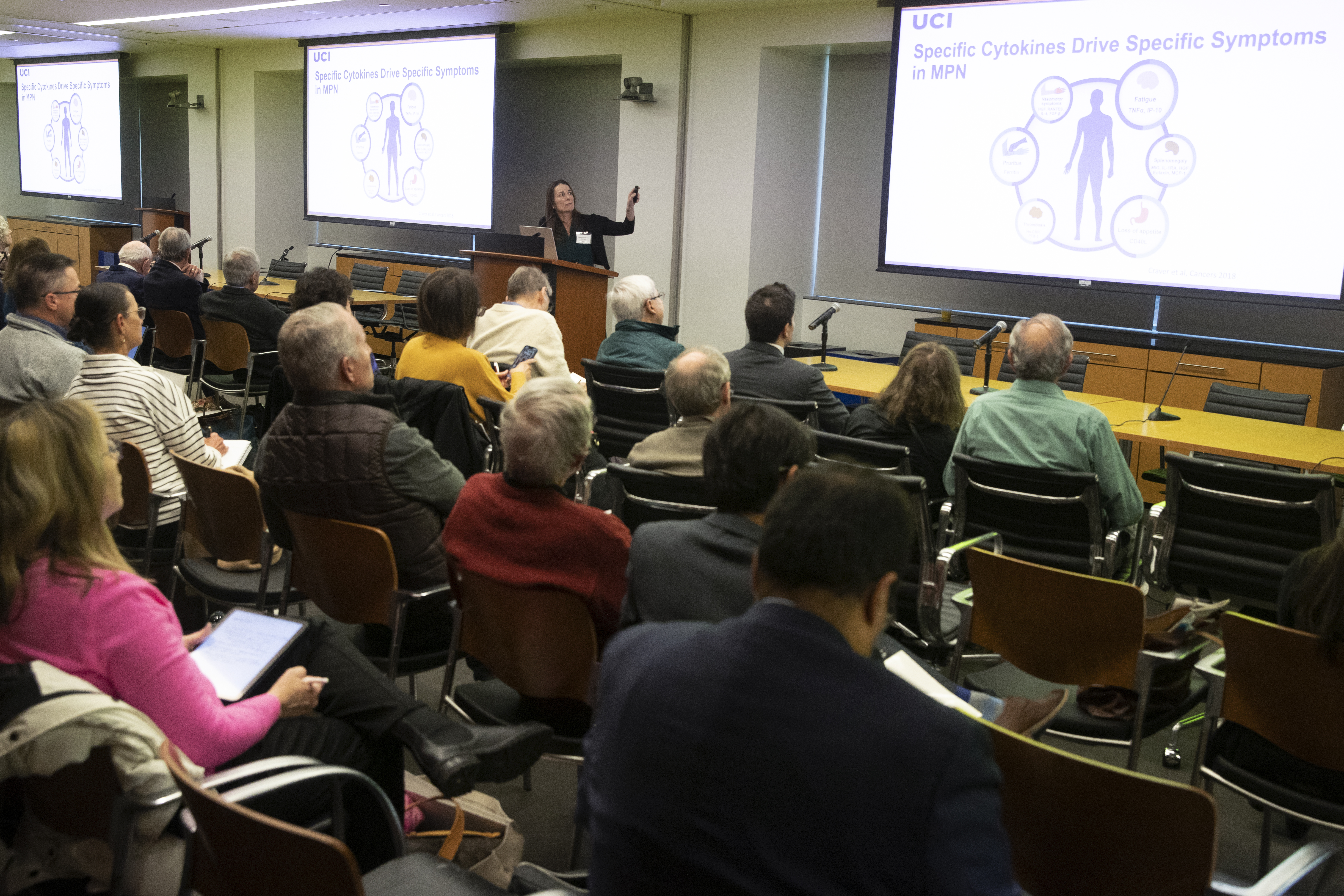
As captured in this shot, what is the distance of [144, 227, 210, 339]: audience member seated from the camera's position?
23.8 feet

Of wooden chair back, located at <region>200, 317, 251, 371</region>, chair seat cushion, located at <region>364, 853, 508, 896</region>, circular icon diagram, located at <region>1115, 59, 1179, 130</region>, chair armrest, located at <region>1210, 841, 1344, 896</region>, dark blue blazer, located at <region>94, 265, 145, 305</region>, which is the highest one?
circular icon diagram, located at <region>1115, 59, 1179, 130</region>

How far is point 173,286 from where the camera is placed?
7254 mm

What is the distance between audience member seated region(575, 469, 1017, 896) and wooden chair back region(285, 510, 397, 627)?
1486 mm

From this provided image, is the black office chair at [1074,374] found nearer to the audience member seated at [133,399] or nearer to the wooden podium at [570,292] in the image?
the wooden podium at [570,292]

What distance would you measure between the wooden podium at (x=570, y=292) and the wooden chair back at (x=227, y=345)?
1.69 meters

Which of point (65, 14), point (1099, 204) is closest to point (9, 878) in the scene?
point (1099, 204)

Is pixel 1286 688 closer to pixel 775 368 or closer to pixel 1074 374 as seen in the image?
pixel 775 368

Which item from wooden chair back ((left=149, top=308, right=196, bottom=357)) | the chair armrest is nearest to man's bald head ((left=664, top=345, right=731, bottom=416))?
the chair armrest

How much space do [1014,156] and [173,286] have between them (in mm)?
5515

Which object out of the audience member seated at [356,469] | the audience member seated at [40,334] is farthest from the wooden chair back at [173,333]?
the audience member seated at [356,469]

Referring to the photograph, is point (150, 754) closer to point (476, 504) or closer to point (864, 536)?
point (476, 504)

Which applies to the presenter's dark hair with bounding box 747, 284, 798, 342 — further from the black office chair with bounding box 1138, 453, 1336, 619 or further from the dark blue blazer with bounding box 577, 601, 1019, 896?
the dark blue blazer with bounding box 577, 601, 1019, 896

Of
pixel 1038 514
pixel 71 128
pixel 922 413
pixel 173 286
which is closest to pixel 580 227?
pixel 173 286

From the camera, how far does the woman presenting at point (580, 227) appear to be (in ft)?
29.6
